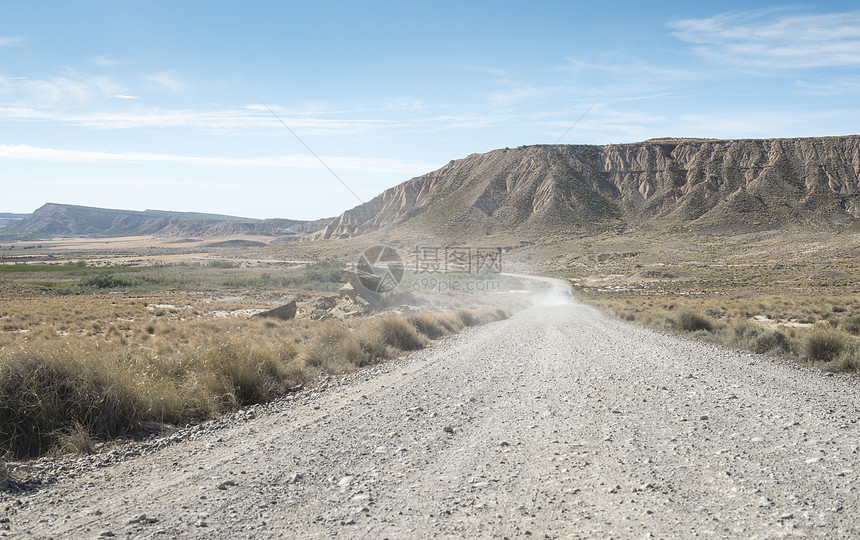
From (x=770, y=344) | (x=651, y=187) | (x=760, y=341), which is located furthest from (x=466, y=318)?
(x=651, y=187)

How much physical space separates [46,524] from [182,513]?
1030 millimetres

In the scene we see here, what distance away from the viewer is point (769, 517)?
3.68 meters

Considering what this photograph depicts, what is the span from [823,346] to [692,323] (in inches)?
228

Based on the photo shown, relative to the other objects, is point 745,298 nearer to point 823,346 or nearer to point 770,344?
point 770,344

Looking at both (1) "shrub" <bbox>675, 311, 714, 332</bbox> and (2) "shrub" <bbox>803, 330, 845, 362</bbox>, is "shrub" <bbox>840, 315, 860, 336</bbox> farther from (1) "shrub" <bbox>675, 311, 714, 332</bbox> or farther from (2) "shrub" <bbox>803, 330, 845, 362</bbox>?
(2) "shrub" <bbox>803, 330, 845, 362</bbox>

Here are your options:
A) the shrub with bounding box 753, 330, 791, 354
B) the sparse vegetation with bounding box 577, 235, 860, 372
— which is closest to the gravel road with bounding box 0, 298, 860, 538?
the shrub with bounding box 753, 330, 791, 354

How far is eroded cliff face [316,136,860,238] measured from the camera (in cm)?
9819

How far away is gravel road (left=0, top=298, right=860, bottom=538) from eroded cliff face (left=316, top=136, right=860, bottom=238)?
96206mm

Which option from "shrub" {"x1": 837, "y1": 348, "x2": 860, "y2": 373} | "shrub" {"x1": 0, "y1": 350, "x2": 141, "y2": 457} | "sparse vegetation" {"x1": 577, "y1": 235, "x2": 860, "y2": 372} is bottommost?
"sparse vegetation" {"x1": 577, "y1": 235, "x2": 860, "y2": 372}

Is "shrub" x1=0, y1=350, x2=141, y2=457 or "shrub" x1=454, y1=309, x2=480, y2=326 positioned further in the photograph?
"shrub" x1=454, y1=309, x2=480, y2=326

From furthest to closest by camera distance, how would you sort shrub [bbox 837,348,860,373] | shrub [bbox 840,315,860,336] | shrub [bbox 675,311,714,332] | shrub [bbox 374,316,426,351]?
shrub [bbox 840,315,860,336], shrub [bbox 675,311,714,332], shrub [bbox 374,316,426,351], shrub [bbox 837,348,860,373]

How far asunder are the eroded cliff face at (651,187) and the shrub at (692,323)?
278ft

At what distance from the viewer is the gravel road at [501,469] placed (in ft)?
12.3

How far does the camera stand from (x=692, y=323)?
56.6ft
